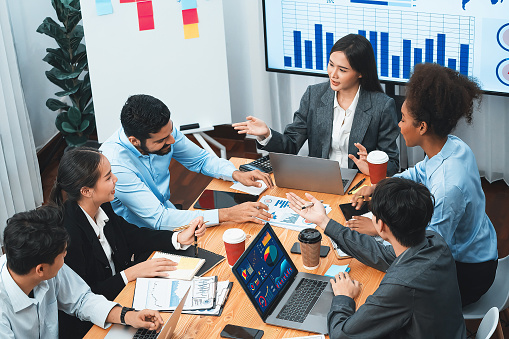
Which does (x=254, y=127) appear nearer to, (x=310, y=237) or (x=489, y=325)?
(x=310, y=237)

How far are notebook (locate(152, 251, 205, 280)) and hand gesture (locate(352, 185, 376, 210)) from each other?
72cm

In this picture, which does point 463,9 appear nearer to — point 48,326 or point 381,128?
point 381,128

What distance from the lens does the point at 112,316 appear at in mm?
2178

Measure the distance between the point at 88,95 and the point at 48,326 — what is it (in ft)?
8.91

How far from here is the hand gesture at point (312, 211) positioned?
245cm

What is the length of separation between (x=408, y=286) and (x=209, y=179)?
115 inches

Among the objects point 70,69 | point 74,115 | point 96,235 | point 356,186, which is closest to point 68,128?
point 74,115

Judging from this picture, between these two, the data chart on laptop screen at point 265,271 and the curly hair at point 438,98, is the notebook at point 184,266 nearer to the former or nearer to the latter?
the data chart on laptop screen at point 265,271

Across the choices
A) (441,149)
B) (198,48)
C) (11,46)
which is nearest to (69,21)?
(11,46)

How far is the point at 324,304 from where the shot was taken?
2.21 meters

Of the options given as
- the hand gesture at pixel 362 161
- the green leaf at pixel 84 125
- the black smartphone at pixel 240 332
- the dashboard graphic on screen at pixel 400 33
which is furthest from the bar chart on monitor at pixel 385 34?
the black smartphone at pixel 240 332

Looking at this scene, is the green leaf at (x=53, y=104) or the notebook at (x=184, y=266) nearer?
the notebook at (x=184, y=266)

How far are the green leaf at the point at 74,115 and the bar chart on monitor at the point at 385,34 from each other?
153 cm

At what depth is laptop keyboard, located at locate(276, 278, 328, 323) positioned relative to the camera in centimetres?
217
